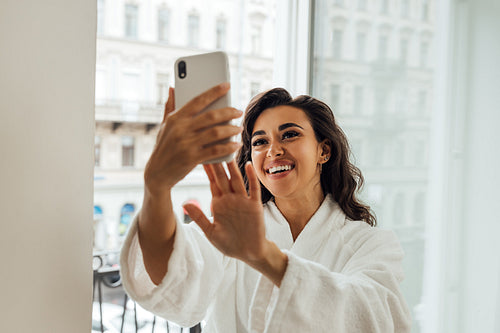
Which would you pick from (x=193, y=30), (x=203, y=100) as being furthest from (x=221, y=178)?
(x=193, y=30)

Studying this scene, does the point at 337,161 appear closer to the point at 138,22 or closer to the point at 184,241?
the point at 184,241

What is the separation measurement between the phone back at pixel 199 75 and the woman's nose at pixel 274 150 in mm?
287

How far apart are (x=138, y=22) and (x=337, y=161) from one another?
19.8ft

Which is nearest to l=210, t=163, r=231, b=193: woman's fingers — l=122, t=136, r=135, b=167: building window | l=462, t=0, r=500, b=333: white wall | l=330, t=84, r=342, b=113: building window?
l=462, t=0, r=500, b=333: white wall

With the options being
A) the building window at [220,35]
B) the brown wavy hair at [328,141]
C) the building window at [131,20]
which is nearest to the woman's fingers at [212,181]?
the brown wavy hair at [328,141]

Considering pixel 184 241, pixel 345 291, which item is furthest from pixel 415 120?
pixel 184 241

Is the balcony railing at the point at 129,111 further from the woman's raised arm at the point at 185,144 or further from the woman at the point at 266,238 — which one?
the woman's raised arm at the point at 185,144

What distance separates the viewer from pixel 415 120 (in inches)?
48.1

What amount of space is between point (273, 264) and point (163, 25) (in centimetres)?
648

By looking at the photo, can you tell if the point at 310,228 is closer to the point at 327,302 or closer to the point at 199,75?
the point at 327,302

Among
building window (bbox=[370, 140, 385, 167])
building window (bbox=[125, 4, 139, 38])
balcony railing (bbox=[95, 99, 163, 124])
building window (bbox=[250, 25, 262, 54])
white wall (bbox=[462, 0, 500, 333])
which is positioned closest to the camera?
white wall (bbox=[462, 0, 500, 333])

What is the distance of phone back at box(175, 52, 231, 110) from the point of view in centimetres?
55

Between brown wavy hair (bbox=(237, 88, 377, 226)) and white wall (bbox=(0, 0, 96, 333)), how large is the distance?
37cm

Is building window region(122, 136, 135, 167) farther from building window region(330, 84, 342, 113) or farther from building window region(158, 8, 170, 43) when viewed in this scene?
building window region(330, 84, 342, 113)
